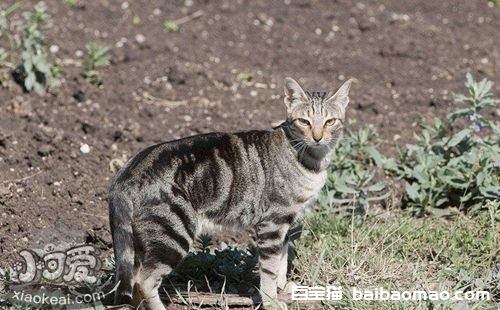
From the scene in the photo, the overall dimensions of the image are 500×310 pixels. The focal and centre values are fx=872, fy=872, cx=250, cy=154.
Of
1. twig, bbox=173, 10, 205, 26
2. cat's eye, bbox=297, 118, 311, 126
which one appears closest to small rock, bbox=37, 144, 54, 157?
cat's eye, bbox=297, 118, 311, 126

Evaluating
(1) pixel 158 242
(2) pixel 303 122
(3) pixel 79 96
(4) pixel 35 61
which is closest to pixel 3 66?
(4) pixel 35 61

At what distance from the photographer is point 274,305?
4.95 metres

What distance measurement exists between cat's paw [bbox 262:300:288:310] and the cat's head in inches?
36.8

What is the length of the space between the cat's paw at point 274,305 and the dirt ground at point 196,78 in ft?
4.24

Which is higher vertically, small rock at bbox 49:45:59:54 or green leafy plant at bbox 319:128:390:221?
small rock at bbox 49:45:59:54

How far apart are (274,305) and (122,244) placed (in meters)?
0.97

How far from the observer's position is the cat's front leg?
503 centimetres

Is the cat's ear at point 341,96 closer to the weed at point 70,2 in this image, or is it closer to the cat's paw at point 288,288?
the cat's paw at point 288,288

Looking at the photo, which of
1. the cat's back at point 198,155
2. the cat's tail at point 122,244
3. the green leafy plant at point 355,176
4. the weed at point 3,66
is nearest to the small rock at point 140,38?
the weed at point 3,66

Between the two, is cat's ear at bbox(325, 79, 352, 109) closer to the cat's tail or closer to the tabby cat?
the tabby cat

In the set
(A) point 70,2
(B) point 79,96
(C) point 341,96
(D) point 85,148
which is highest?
(A) point 70,2

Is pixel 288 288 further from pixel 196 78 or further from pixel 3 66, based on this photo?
pixel 3 66

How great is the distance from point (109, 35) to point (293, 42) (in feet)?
6.24

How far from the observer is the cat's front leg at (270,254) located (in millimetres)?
5031
